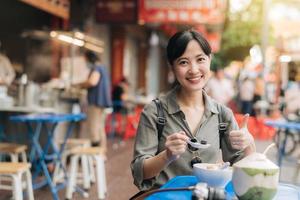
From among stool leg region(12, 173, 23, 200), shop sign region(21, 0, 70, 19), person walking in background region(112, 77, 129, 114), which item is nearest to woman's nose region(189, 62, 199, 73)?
stool leg region(12, 173, 23, 200)

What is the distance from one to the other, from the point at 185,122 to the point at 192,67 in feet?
0.90

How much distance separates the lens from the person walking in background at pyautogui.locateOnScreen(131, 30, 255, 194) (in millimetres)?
2129

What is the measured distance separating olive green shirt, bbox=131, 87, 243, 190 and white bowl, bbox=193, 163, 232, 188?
411 millimetres

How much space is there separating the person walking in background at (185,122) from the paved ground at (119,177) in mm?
1959

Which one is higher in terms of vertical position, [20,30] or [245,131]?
[20,30]

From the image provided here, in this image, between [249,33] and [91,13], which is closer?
[91,13]

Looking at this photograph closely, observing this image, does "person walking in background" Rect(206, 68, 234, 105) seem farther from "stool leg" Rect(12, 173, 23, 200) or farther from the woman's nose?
the woman's nose

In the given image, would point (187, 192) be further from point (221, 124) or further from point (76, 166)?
point (76, 166)

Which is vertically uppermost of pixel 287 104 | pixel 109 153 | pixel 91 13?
pixel 91 13

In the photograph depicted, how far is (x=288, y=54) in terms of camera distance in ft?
66.6

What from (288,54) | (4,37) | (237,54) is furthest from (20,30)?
(237,54)

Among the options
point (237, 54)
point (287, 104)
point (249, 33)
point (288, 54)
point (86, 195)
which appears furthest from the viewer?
point (237, 54)

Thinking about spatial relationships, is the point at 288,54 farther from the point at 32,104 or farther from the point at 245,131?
the point at 245,131

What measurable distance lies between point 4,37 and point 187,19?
13.4 ft
